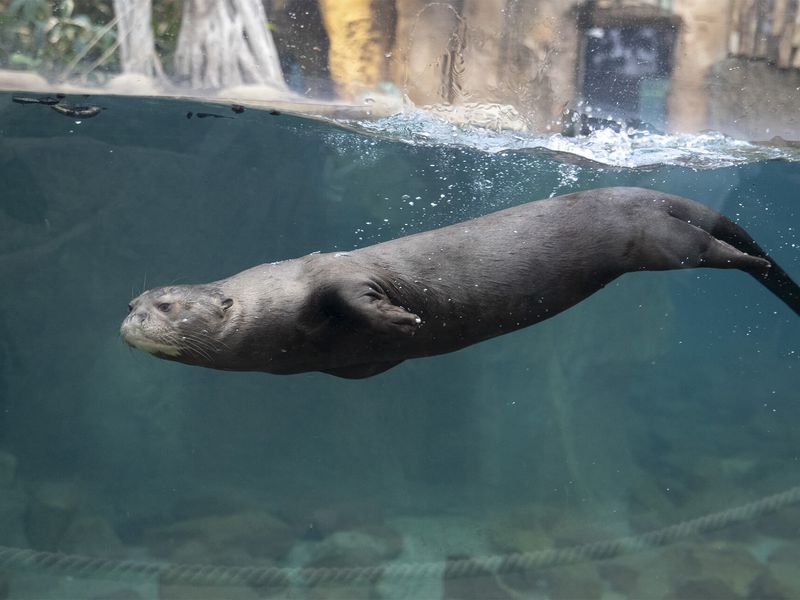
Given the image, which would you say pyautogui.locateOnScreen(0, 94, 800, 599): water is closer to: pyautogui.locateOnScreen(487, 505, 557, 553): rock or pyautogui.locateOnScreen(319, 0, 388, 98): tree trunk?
pyautogui.locateOnScreen(487, 505, 557, 553): rock

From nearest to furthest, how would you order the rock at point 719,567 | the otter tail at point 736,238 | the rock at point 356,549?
the otter tail at point 736,238 < the rock at point 719,567 < the rock at point 356,549

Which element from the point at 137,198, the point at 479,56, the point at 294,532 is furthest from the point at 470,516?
the point at 137,198

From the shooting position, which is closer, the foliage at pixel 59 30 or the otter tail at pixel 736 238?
the otter tail at pixel 736 238

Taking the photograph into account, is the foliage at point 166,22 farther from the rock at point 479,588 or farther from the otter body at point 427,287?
the rock at point 479,588

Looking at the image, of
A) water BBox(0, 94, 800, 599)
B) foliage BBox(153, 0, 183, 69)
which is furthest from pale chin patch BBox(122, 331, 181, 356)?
water BBox(0, 94, 800, 599)

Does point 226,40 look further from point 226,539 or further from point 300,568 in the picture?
point 226,539

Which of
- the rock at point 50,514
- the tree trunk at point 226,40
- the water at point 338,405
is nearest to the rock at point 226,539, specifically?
the water at point 338,405

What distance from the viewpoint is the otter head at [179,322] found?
11.7ft

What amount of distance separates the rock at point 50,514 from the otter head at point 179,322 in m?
6.29

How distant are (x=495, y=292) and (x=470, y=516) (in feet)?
21.3

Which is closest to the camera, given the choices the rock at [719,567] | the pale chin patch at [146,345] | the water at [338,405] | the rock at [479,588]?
the pale chin patch at [146,345]

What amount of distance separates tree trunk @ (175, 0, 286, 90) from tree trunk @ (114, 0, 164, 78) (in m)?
0.25

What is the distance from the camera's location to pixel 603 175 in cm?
1059

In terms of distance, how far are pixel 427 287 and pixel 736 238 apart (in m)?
2.26
